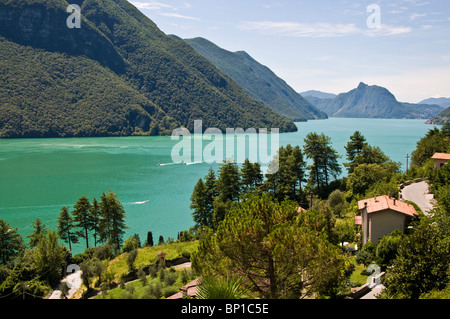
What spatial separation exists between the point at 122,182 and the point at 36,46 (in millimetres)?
154640

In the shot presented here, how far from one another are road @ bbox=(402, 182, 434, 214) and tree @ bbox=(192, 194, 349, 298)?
55.8 ft

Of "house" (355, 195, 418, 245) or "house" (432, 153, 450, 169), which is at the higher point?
"house" (432, 153, 450, 169)

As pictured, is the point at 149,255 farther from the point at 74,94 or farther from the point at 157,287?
the point at 74,94

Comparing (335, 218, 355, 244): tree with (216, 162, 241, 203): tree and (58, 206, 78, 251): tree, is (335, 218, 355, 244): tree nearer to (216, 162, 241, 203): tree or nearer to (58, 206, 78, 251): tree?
(216, 162, 241, 203): tree

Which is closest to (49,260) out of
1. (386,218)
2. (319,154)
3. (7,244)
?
(7,244)

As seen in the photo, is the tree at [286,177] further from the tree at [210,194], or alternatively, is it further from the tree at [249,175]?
the tree at [210,194]

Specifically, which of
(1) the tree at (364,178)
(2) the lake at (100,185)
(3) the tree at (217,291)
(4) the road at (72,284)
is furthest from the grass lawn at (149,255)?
(3) the tree at (217,291)

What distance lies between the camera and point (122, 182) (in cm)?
5544

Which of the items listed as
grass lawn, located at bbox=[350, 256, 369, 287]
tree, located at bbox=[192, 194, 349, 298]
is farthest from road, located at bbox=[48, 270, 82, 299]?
grass lawn, located at bbox=[350, 256, 369, 287]

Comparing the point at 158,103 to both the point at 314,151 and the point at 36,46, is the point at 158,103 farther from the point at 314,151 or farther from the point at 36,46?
the point at 314,151

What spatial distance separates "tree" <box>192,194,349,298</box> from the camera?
357 inches

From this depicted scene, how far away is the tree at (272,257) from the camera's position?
906 cm

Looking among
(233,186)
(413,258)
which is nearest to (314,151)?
(233,186)

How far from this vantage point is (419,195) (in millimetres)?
26891
